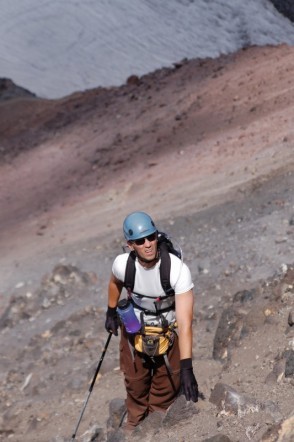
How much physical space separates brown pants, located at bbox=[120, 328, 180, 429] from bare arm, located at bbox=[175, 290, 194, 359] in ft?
1.81

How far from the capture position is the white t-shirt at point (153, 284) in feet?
21.4

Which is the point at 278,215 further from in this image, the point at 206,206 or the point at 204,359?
the point at 204,359

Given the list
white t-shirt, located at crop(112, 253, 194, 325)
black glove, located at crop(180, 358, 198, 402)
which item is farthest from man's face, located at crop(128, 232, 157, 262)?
black glove, located at crop(180, 358, 198, 402)

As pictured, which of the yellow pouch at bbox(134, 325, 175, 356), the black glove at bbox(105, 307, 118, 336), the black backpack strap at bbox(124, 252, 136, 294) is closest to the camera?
the black backpack strap at bbox(124, 252, 136, 294)

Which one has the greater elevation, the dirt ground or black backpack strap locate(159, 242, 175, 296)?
black backpack strap locate(159, 242, 175, 296)

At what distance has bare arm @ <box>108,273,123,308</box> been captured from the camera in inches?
276

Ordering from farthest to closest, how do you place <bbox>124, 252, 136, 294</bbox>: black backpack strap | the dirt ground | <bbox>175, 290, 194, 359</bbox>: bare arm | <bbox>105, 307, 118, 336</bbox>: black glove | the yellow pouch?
1. the dirt ground
2. <bbox>105, 307, 118, 336</bbox>: black glove
3. the yellow pouch
4. <bbox>124, 252, 136, 294</bbox>: black backpack strap
5. <bbox>175, 290, 194, 359</bbox>: bare arm


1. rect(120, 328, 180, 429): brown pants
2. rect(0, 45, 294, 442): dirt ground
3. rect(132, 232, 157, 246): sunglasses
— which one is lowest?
rect(0, 45, 294, 442): dirt ground

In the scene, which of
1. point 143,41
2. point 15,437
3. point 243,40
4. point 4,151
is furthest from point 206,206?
point 143,41

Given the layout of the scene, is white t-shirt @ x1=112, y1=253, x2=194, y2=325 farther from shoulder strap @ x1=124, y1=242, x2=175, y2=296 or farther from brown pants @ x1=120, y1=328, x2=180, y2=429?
brown pants @ x1=120, y1=328, x2=180, y2=429

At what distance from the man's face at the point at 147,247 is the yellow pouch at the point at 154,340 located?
0.62 meters

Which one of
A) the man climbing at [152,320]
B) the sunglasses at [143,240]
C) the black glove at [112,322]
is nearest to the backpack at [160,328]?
the man climbing at [152,320]

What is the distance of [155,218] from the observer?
13.7 meters

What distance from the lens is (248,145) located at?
14938mm
